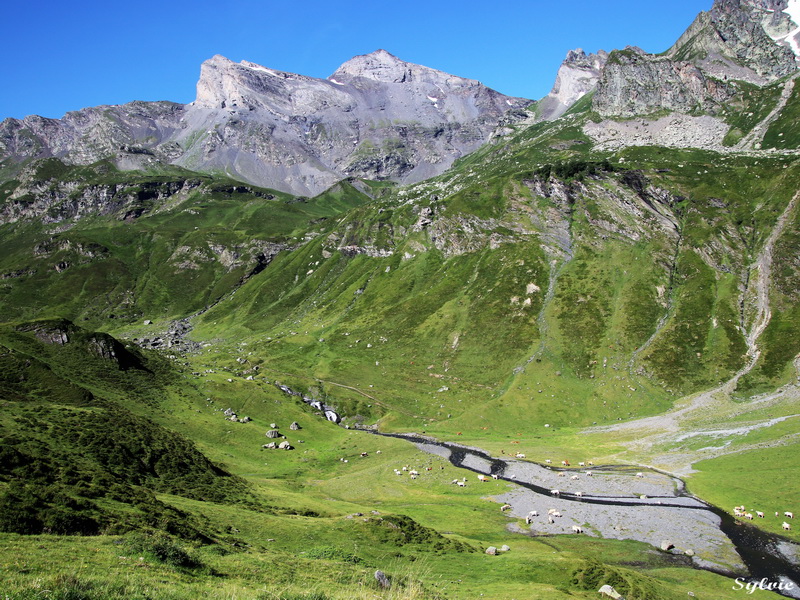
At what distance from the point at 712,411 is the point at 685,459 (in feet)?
122

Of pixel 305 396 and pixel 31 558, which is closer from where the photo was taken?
pixel 31 558

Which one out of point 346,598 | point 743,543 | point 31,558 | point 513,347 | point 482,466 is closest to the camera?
point 346,598

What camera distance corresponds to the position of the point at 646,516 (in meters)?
81.4

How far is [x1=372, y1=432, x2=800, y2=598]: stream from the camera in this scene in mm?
64438

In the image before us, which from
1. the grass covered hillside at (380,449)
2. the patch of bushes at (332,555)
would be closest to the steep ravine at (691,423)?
the grass covered hillside at (380,449)

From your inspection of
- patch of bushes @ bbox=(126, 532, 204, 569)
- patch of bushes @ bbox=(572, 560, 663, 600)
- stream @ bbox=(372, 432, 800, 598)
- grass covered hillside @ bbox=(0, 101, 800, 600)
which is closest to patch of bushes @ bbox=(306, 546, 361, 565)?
grass covered hillside @ bbox=(0, 101, 800, 600)

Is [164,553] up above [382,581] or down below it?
above

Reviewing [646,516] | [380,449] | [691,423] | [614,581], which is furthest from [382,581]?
[691,423]

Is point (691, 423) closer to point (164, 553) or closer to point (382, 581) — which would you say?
point (382, 581)

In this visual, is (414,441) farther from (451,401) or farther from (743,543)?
(743,543)

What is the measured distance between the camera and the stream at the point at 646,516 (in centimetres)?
6444

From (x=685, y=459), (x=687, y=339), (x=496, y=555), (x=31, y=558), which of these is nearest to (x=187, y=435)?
(x=496, y=555)

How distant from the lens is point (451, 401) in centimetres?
17450

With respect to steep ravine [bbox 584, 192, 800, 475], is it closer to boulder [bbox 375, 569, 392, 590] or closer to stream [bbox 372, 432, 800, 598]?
stream [bbox 372, 432, 800, 598]
